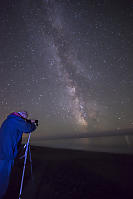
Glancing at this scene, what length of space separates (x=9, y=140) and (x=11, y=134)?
0.16 metres

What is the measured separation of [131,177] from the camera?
4551 mm

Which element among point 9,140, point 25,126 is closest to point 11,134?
point 9,140

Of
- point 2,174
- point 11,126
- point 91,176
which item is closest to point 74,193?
point 91,176

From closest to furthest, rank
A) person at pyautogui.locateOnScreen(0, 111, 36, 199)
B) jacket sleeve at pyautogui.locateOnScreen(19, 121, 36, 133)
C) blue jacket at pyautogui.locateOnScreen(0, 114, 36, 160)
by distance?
1. person at pyautogui.locateOnScreen(0, 111, 36, 199)
2. blue jacket at pyautogui.locateOnScreen(0, 114, 36, 160)
3. jacket sleeve at pyautogui.locateOnScreen(19, 121, 36, 133)

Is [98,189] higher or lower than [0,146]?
lower

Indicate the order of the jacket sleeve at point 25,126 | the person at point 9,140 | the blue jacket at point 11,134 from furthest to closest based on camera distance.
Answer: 1. the jacket sleeve at point 25,126
2. the blue jacket at point 11,134
3. the person at point 9,140

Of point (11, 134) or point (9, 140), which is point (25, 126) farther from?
point (9, 140)

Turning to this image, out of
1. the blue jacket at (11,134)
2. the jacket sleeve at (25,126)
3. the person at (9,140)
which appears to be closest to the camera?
the person at (9,140)

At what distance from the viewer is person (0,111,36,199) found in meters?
2.78

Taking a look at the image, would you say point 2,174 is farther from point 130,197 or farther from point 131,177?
point 131,177

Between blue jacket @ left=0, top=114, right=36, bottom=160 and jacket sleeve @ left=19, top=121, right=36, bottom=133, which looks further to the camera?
jacket sleeve @ left=19, top=121, right=36, bottom=133

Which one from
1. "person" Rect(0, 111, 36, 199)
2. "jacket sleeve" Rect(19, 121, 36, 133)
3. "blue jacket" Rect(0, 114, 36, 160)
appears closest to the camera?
"person" Rect(0, 111, 36, 199)

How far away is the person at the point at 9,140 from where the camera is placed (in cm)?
278

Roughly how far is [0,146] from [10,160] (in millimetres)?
482
